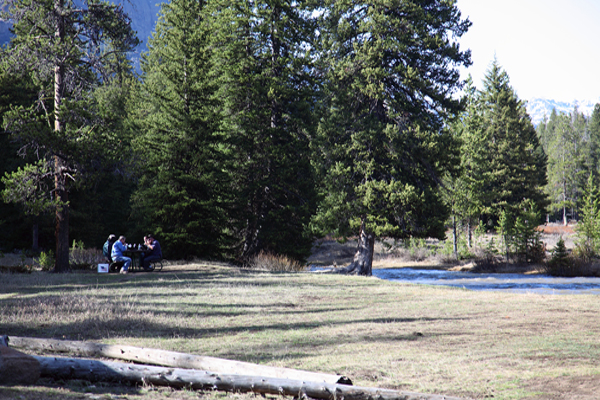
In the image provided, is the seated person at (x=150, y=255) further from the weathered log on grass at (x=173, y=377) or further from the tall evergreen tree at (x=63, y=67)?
the weathered log on grass at (x=173, y=377)

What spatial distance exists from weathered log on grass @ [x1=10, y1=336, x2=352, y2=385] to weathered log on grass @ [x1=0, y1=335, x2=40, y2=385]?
4.30 ft

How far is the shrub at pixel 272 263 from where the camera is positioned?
23.8 metres

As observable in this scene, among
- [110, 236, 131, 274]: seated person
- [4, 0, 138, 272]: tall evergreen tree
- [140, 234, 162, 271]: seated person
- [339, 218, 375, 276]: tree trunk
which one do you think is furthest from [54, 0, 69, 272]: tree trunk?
[339, 218, 375, 276]: tree trunk

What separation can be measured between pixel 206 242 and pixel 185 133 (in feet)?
18.7

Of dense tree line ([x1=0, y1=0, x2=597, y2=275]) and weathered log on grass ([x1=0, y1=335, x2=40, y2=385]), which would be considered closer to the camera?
weathered log on grass ([x1=0, y1=335, x2=40, y2=385])

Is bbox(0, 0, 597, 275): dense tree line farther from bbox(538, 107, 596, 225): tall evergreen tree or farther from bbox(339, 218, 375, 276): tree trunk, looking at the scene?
bbox(538, 107, 596, 225): tall evergreen tree

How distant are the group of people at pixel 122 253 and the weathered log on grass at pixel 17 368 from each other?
13101 millimetres

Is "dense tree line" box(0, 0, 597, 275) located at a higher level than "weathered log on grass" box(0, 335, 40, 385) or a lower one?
higher

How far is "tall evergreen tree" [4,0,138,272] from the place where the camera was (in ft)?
56.3

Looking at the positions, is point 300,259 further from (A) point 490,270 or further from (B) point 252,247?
(A) point 490,270

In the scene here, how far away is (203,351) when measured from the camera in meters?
7.53

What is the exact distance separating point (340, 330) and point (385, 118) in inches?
662

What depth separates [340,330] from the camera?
9.30m

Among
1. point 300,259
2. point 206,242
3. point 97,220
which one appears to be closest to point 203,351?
point 206,242
